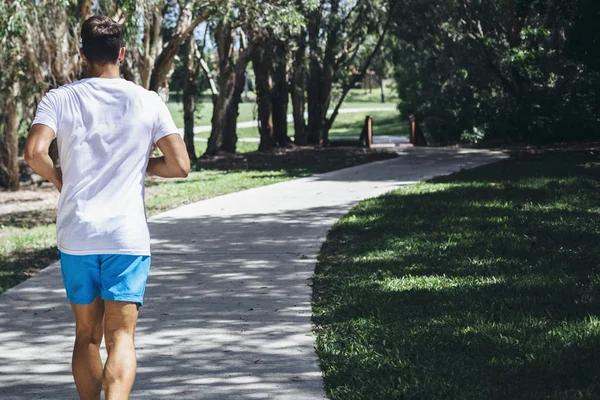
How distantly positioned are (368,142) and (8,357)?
2170 cm

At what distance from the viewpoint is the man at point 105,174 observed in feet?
12.6

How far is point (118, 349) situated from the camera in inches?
156

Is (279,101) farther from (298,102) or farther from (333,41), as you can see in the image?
(333,41)

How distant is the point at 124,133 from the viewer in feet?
12.6

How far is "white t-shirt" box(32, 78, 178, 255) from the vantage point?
3826mm

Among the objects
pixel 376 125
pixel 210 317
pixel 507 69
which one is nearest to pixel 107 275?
pixel 210 317

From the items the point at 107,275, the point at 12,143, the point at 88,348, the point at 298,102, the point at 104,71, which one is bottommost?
the point at 88,348

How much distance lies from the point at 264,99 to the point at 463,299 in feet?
65.3

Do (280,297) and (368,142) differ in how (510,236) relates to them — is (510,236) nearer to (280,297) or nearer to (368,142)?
(280,297)

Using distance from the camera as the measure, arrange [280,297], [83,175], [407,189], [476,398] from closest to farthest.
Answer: [83,175] < [476,398] < [280,297] < [407,189]

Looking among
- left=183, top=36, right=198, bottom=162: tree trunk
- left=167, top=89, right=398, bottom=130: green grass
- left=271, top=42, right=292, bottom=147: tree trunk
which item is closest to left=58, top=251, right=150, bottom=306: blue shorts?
left=183, top=36, right=198, bottom=162: tree trunk

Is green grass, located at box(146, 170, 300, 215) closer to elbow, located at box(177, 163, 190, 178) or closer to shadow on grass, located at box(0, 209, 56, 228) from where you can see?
shadow on grass, located at box(0, 209, 56, 228)

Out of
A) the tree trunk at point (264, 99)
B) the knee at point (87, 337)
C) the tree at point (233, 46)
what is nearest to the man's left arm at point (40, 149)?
the knee at point (87, 337)

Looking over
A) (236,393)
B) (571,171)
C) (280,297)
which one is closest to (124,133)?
(236,393)
